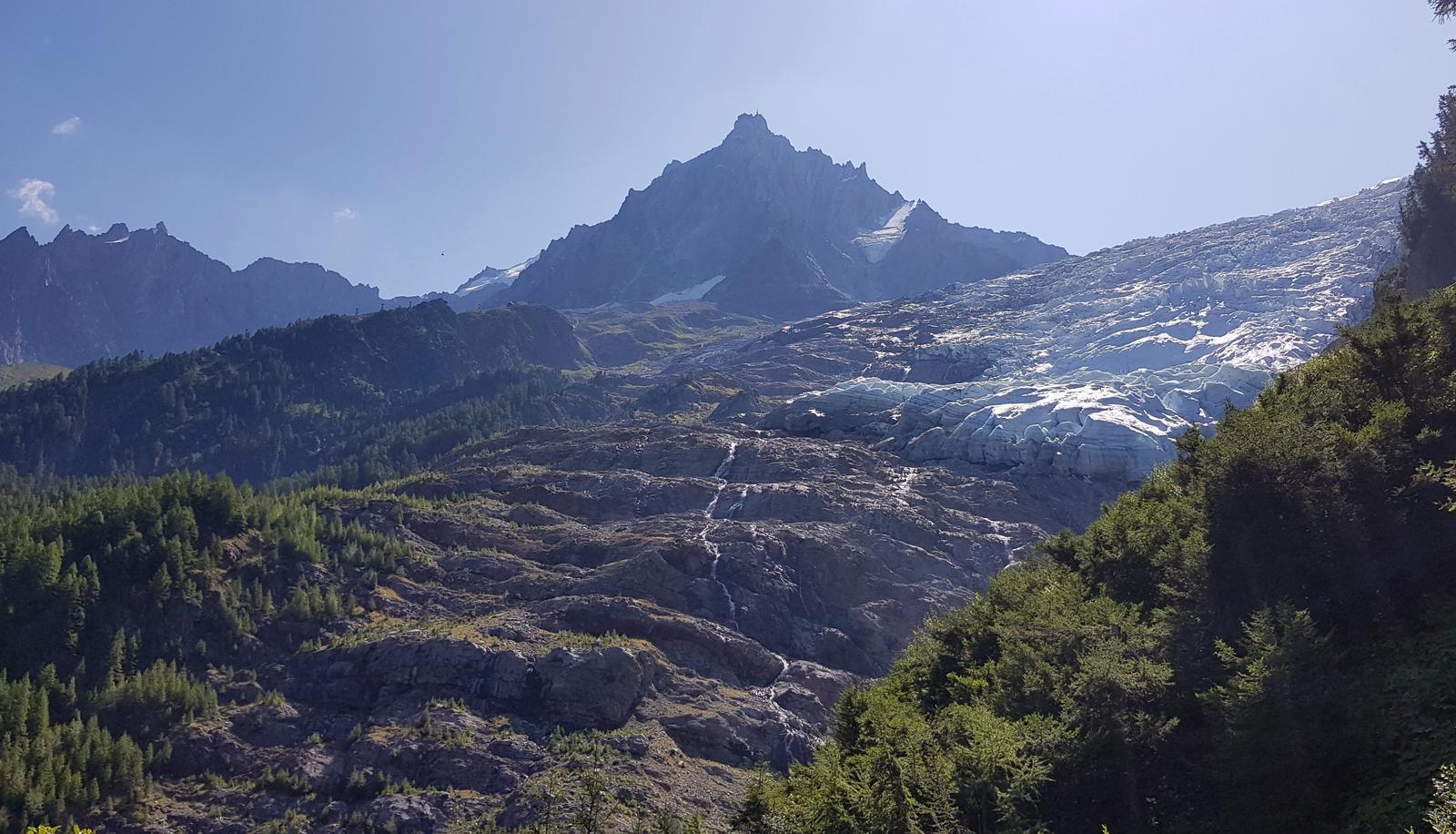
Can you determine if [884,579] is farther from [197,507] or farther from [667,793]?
[197,507]

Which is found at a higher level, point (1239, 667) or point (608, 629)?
point (1239, 667)

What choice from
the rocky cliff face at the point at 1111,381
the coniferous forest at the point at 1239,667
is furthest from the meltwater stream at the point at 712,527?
the coniferous forest at the point at 1239,667

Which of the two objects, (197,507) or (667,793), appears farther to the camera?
(197,507)

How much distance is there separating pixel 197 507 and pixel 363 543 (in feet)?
47.3

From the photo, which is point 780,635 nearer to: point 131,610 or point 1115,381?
point 131,610

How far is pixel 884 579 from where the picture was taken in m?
100

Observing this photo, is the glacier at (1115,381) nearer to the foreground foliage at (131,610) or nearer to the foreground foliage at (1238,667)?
the foreground foliage at (131,610)

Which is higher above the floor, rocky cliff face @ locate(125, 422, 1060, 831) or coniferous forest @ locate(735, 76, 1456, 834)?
coniferous forest @ locate(735, 76, 1456, 834)

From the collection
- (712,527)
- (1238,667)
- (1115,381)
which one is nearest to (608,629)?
(712,527)

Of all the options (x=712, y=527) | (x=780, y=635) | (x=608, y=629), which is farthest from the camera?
(x=712, y=527)

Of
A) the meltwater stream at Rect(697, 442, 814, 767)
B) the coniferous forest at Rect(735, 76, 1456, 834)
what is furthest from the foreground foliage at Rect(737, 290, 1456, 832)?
the meltwater stream at Rect(697, 442, 814, 767)

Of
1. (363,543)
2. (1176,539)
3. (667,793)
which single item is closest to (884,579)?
(667,793)

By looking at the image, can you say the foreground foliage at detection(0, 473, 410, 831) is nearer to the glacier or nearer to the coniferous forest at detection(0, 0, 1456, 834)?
the coniferous forest at detection(0, 0, 1456, 834)

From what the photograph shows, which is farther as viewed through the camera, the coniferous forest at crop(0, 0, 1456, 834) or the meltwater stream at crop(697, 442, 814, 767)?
the meltwater stream at crop(697, 442, 814, 767)
